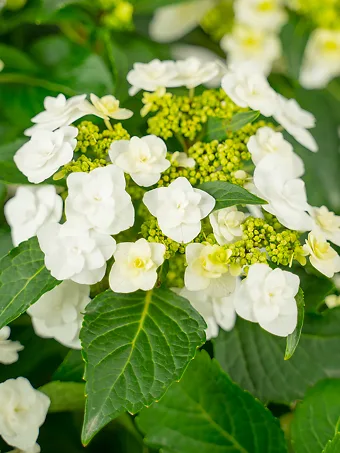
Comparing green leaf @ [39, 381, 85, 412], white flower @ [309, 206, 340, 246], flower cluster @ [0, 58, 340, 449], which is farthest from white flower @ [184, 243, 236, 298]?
green leaf @ [39, 381, 85, 412]

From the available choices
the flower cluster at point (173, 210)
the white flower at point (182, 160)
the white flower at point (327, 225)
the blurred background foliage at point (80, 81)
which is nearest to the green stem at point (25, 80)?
the blurred background foliage at point (80, 81)

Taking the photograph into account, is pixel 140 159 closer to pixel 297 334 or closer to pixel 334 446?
pixel 297 334

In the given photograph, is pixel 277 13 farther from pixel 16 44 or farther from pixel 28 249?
pixel 28 249

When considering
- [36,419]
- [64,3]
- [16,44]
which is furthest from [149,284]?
[16,44]

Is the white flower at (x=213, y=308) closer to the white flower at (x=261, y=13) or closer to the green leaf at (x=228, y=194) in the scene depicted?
the green leaf at (x=228, y=194)

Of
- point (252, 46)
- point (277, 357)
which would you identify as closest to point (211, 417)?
point (277, 357)
